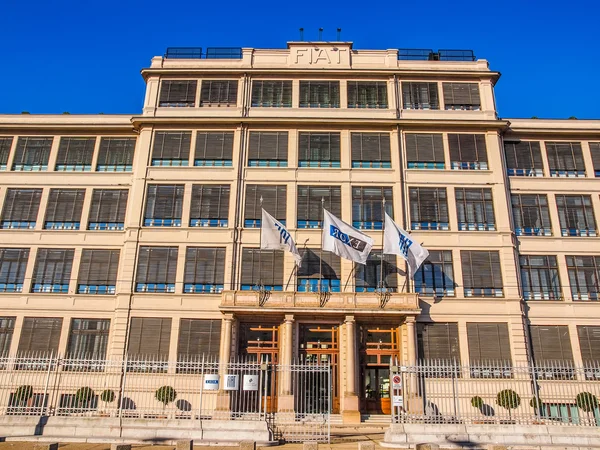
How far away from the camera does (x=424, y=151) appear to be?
31.0 m

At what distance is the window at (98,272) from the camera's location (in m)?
29.0

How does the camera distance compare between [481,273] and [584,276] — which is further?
[584,276]

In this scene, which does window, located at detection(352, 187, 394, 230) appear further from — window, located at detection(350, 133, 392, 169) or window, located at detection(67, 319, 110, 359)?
window, located at detection(67, 319, 110, 359)

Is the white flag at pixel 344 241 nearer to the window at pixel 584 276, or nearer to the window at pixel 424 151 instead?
the window at pixel 424 151

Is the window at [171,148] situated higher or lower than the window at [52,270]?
higher

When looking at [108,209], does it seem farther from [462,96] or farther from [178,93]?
[462,96]

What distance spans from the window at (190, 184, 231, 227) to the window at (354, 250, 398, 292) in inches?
322

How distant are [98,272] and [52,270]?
8.86 ft

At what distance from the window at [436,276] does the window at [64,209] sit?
790 inches

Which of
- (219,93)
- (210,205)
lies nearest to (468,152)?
(210,205)

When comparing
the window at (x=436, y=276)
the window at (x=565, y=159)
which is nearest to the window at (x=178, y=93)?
the window at (x=436, y=276)

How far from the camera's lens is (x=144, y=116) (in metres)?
31.3

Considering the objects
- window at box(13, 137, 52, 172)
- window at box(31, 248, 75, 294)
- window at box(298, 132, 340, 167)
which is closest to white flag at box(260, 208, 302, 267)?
window at box(298, 132, 340, 167)

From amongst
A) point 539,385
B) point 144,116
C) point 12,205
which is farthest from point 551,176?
point 12,205
